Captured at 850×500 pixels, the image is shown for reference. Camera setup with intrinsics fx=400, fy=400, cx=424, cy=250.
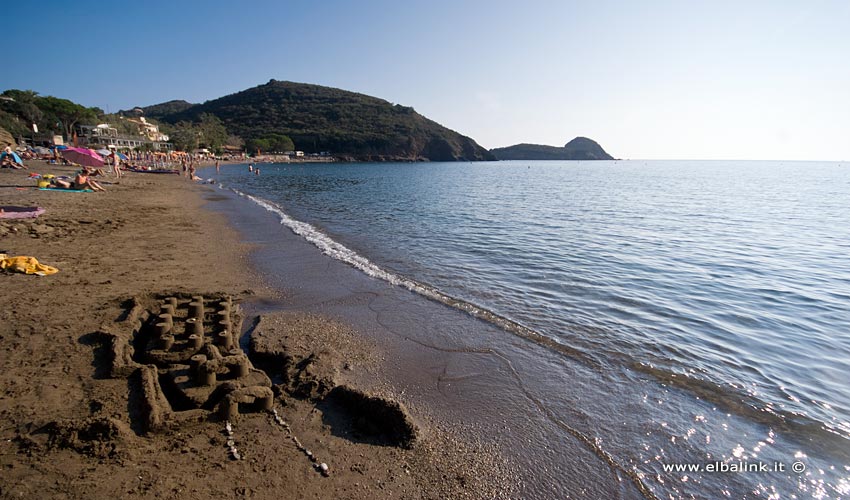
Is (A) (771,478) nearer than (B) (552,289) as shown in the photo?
Yes

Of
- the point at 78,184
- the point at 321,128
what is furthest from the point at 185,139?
the point at 78,184

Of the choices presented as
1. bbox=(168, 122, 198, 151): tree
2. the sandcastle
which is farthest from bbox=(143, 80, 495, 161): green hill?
the sandcastle

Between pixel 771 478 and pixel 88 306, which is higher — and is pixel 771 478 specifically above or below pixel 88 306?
below

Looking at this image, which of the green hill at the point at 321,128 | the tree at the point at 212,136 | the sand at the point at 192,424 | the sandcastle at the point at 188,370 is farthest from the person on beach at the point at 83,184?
the green hill at the point at 321,128

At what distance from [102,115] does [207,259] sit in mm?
122269

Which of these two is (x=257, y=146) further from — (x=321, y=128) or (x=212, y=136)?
(x=321, y=128)

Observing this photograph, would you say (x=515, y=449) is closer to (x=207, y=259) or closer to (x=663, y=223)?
(x=207, y=259)

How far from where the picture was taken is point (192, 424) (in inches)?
173

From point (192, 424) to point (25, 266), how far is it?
7.54m

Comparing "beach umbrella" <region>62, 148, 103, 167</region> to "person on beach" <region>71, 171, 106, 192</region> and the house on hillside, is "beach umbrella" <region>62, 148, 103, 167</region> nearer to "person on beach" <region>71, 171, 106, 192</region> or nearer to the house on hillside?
"person on beach" <region>71, 171, 106, 192</region>

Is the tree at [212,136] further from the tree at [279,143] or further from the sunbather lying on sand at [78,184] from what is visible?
the sunbather lying on sand at [78,184]

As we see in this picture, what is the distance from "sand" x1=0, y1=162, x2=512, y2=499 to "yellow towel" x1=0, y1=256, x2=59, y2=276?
0.69 ft

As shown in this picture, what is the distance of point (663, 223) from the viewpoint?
2328cm

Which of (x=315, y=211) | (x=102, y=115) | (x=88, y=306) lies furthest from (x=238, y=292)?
(x=102, y=115)
